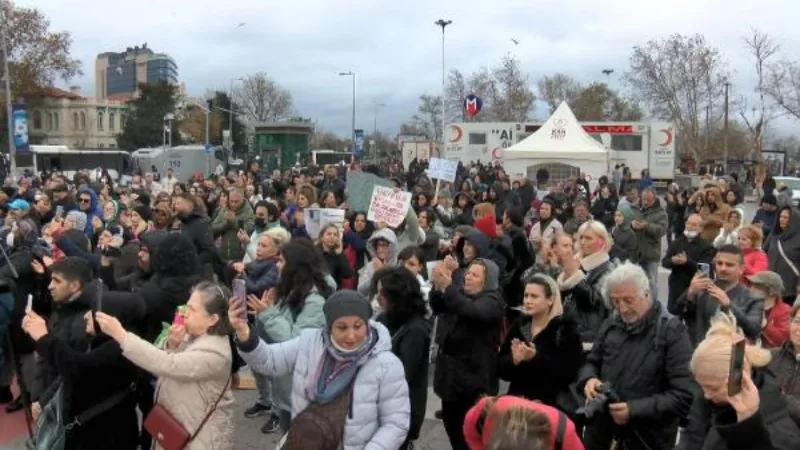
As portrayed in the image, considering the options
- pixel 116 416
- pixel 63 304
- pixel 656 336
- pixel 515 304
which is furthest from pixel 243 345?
pixel 515 304

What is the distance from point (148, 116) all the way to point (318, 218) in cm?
6724

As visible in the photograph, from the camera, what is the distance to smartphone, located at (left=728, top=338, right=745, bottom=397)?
8.53ft

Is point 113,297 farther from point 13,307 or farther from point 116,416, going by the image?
point 13,307

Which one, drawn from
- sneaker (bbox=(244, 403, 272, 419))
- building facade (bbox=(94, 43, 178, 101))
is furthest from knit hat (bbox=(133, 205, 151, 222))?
building facade (bbox=(94, 43, 178, 101))

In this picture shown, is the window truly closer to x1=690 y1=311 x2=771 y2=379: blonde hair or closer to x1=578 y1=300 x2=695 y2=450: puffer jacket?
x1=578 y1=300 x2=695 y2=450: puffer jacket

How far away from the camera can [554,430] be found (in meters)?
2.49

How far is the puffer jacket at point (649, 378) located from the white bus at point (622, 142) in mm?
32876

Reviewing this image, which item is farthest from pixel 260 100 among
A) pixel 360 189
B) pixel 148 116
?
pixel 360 189

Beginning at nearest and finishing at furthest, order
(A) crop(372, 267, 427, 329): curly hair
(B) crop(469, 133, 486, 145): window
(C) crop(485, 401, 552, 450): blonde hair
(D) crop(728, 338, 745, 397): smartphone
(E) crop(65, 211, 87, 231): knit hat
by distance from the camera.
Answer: (C) crop(485, 401, 552, 450): blonde hair → (D) crop(728, 338, 745, 397): smartphone → (A) crop(372, 267, 427, 329): curly hair → (E) crop(65, 211, 87, 231): knit hat → (B) crop(469, 133, 486, 145): window

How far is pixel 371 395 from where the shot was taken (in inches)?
139

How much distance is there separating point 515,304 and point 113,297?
15.0ft

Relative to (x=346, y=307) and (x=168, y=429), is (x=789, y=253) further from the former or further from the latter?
(x=168, y=429)

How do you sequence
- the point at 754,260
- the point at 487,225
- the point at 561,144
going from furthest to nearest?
1. the point at 561,144
2. the point at 487,225
3. the point at 754,260

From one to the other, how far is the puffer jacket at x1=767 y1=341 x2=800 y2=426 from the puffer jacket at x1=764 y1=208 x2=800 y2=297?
5.26 m
